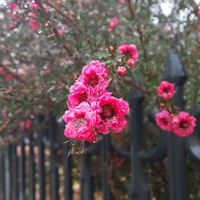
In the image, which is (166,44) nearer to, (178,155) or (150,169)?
(150,169)

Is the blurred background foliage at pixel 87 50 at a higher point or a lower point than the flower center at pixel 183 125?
higher

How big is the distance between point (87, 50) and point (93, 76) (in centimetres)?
66

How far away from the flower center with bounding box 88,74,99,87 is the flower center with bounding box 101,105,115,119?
69 millimetres

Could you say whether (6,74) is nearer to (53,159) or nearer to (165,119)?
(53,159)

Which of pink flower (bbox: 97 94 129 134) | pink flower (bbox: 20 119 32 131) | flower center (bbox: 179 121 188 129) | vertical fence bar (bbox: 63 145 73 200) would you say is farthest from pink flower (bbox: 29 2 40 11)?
pink flower (bbox: 20 119 32 131)

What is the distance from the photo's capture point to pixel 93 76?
1.00 metres

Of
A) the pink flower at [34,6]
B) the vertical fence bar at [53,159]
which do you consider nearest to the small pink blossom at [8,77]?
the vertical fence bar at [53,159]

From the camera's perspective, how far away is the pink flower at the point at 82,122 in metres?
0.90

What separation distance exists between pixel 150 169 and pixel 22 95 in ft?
2.31

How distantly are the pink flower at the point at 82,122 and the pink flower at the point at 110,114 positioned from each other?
2 cm

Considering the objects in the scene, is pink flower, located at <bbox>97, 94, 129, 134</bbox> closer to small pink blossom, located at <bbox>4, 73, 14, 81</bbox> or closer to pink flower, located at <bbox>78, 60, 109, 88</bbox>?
pink flower, located at <bbox>78, 60, 109, 88</bbox>

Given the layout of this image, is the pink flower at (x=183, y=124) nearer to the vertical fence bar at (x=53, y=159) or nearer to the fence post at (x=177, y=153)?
the fence post at (x=177, y=153)

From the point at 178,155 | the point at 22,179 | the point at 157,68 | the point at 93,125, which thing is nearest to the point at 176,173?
the point at 178,155

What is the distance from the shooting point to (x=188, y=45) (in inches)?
81.0
